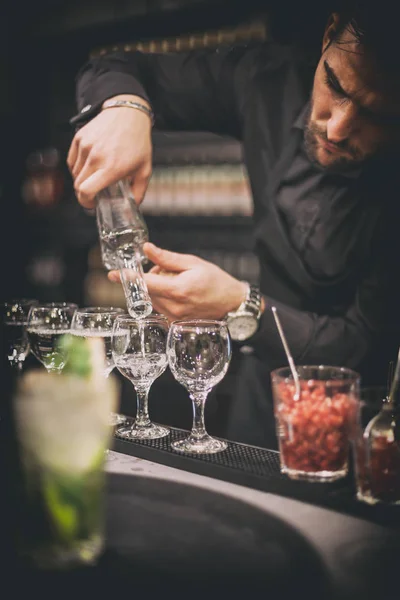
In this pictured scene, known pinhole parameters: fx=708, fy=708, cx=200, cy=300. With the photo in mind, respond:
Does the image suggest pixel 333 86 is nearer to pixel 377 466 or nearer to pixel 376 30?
pixel 376 30

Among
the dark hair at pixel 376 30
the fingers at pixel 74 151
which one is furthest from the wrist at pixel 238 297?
the dark hair at pixel 376 30

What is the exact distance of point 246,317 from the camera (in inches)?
77.0

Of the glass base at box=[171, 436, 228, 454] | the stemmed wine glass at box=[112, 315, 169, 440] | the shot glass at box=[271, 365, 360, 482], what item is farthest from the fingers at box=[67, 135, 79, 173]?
the shot glass at box=[271, 365, 360, 482]

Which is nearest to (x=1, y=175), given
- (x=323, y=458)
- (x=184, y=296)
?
(x=184, y=296)

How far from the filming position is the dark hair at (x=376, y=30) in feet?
6.39

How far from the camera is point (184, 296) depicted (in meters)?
1.81

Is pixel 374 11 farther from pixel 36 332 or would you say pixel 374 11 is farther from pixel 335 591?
pixel 335 591

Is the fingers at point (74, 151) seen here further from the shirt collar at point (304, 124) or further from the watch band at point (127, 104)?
the shirt collar at point (304, 124)

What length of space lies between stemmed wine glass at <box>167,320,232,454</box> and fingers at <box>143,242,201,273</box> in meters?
0.46

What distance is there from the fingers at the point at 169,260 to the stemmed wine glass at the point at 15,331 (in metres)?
0.32

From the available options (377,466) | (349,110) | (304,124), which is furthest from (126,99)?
(377,466)

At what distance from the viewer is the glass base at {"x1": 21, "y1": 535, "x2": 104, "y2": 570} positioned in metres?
0.83

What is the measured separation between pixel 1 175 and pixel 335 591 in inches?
164

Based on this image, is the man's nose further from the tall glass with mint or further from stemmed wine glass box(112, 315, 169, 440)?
the tall glass with mint
